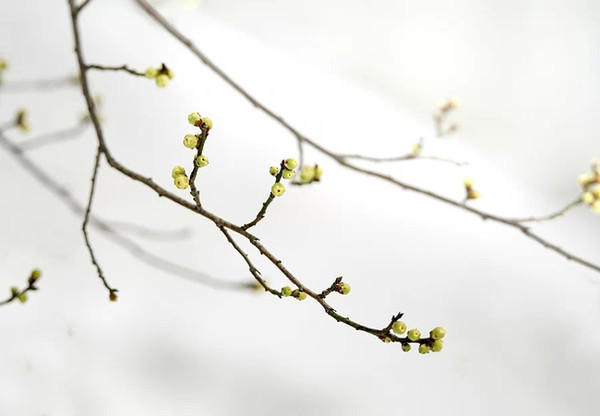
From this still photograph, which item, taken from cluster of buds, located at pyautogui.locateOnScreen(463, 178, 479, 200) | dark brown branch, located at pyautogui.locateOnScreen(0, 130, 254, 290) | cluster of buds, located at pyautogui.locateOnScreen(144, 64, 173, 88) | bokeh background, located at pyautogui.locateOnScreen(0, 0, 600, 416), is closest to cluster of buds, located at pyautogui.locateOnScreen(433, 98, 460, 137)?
bokeh background, located at pyautogui.locateOnScreen(0, 0, 600, 416)

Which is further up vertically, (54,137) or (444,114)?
(444,114)

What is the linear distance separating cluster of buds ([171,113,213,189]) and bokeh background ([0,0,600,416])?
20.3 inches

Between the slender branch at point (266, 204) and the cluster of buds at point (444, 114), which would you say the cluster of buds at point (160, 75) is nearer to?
the slender branch at point (266, 204)

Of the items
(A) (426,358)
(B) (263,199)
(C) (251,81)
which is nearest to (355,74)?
(C) (251,81)

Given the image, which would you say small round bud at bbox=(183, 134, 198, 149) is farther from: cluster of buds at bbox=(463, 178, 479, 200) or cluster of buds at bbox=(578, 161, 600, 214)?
cluster of buds at bbox=(578, 161, 600, 214)

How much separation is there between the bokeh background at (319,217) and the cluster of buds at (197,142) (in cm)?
51

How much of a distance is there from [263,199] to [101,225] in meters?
0.30

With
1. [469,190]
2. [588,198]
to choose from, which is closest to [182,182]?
[469,190]

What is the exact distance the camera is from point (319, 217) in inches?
40.7

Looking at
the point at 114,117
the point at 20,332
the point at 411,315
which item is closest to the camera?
the point at 20,332

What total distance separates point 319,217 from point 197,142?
631 millimetres

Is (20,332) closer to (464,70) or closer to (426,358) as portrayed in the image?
(426,358)

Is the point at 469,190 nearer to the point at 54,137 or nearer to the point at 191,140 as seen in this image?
the point at 191,140

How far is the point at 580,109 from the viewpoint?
1.03 metres
